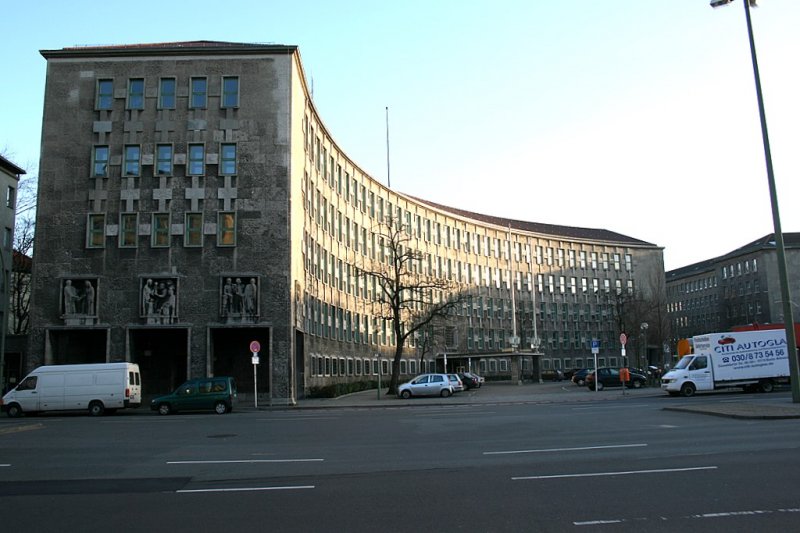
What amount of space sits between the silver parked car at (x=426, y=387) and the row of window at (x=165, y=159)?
17.0 m

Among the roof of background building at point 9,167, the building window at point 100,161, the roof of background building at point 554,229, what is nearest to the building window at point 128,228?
the building window at point 100,161

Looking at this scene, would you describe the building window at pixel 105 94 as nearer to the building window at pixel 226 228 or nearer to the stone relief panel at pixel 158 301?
the building window at pixel 226 228

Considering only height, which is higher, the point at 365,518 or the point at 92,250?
the point at 92,250

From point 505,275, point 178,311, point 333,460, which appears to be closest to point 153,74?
point 178,311

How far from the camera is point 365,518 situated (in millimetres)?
7828

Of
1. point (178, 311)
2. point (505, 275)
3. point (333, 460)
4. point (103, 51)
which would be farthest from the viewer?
point (505, 275)

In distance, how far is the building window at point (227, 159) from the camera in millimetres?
42344

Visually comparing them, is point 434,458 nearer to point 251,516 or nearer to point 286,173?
point 251,516

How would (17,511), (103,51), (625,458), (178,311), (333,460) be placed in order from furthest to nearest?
(103,51) → (178,311) → (333,460) → (625,458) → (17,511)

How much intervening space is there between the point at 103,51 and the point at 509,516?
44002 mm

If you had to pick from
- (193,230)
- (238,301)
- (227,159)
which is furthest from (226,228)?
(238,301)

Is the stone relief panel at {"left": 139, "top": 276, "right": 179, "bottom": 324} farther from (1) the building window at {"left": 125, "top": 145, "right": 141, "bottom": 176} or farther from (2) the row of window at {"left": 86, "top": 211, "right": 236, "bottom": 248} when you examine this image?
(1) the building window at {"left": 125, "top": 145, "right": 141, "bottom": 176}

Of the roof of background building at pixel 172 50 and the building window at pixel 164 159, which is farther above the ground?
the roof of background building at pixel 172 50

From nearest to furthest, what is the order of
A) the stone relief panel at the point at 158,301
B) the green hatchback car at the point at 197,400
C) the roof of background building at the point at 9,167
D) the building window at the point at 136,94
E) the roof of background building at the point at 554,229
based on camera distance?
the green hatchback car at the point at 197,400 < the stone relief panel at the point at 158,301 < the building window at the point at 136,94 < the roof of background building at the point at 9,167 < the roof of background building at the point at 554,229
